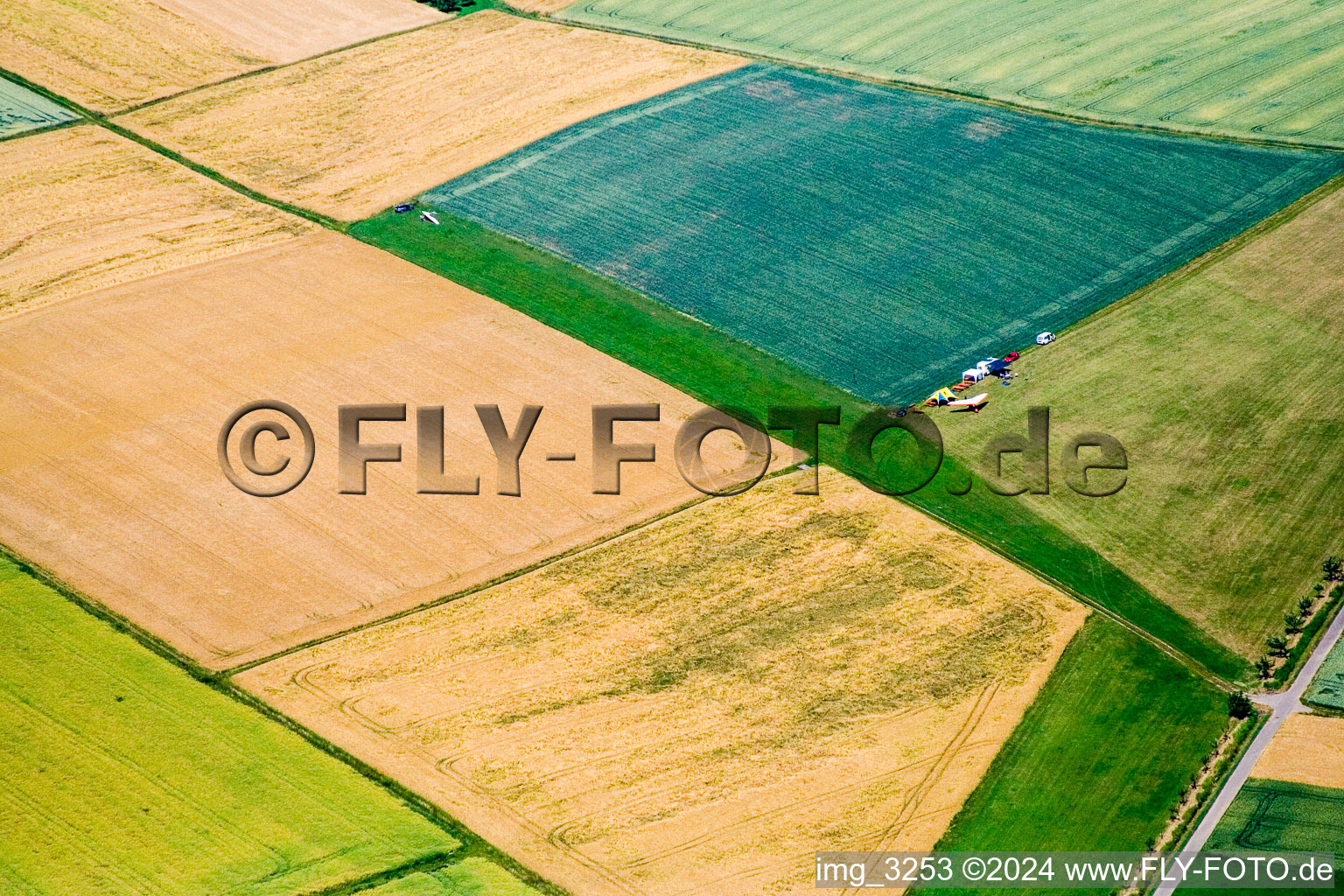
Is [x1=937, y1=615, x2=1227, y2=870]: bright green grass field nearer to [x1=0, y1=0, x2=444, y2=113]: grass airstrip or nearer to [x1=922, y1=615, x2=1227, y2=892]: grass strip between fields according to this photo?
[x1=922, y1=615, x2=1227, y2=892]: grass strip between fields

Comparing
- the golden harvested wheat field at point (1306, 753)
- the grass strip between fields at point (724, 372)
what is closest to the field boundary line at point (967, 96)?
the grass strip between fields at point (724, 372)

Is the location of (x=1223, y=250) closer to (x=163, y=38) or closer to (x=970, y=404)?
(x=970, y=404)

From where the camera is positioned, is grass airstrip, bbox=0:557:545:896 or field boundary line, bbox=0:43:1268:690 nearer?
grass airstrip, bbox=0:557:545:896

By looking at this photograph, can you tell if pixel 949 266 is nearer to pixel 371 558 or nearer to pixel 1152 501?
pixel 1152 501

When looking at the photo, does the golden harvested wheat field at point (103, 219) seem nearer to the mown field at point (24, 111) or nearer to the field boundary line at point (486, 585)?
the mown field at point (24, 111)

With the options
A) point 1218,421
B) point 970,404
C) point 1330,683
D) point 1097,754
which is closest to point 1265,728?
point 1330,683

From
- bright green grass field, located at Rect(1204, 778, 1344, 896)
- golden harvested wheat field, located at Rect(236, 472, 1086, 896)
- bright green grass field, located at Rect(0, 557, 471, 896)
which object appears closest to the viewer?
bright green grass field, located at Rect(0, 557, 471, 896)
